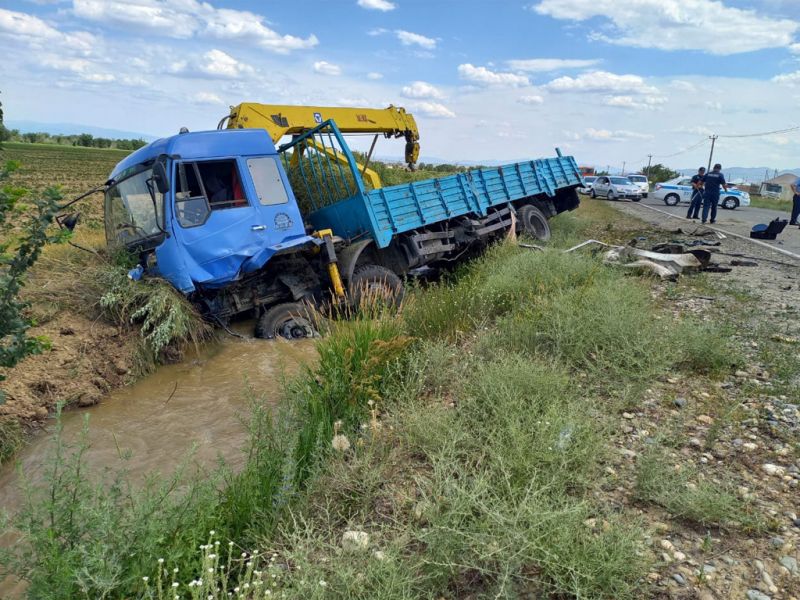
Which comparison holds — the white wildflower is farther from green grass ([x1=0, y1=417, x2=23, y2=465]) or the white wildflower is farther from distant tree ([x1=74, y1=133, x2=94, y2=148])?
distant tree ([x1=74, y1=133, x2=94, y2=148])

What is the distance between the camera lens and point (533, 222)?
11.5 meters

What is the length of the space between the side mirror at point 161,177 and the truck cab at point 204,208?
1 cm

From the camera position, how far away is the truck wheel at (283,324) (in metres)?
7.07

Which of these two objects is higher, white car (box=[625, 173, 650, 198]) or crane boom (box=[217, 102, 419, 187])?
crane boom (box=[217, 102, 419, 187])

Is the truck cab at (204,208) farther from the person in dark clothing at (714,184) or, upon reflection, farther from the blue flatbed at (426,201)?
the person in dark clothing at (714,184)

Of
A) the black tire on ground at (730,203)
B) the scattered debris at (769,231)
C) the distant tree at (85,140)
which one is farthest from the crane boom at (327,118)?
the distant tree at (85,140)

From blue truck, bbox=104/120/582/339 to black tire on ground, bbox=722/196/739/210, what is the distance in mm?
20826

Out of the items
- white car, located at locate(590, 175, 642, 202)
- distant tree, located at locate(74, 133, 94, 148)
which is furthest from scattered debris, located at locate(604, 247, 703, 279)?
distant tree, located at locate(74, 133, 94, 148)

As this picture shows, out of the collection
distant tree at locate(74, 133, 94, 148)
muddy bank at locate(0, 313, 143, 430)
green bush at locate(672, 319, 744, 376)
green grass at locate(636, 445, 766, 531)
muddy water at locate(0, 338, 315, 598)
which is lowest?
muddy water at locate(0, 338, 315, 598)

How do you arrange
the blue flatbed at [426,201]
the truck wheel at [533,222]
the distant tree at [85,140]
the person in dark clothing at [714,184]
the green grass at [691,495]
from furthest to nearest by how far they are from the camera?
1. the distant tree at [85,140]
2. the person in dark clothing at [714,184]
3. the truck wheel at [533,222]
4. the blue flatbed at [426,201]
5. the green grass at [691,495]

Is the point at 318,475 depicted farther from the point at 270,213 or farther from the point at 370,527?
the point at 270,213

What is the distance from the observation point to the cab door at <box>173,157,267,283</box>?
21.0ft

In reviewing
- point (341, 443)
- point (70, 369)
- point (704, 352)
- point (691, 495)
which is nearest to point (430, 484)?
point (341, 443)

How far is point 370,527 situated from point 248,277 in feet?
15.7
